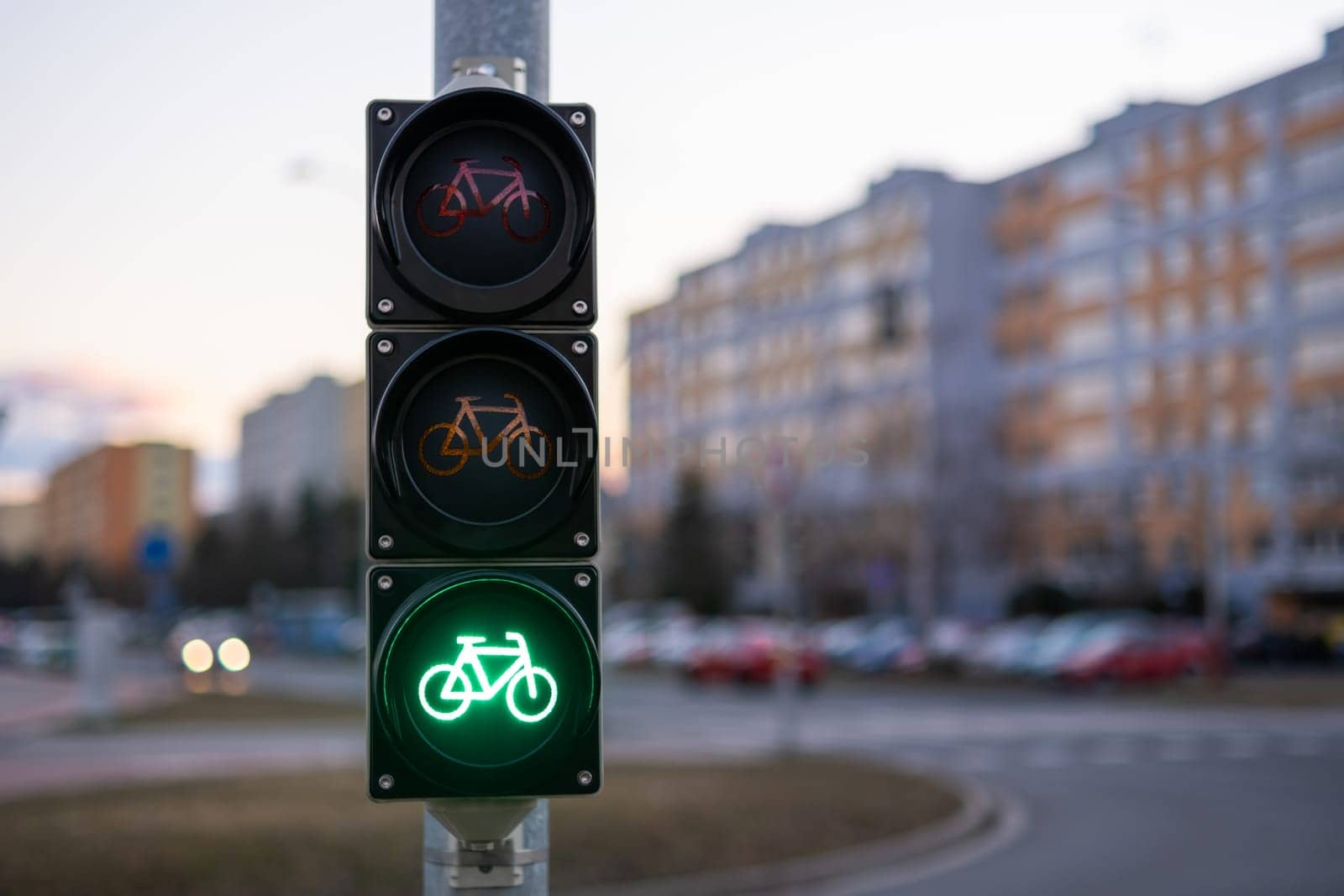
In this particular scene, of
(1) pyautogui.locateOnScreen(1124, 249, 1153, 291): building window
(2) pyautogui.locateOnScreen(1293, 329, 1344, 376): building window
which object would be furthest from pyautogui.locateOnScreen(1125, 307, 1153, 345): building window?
(2) pyautogui.locateOnScreen(1293, 329, 1344, 376): building window

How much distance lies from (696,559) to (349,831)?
68661 millimetres

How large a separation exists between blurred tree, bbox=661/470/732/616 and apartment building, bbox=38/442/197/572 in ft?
107

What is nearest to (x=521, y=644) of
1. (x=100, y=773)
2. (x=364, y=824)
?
(x=364, y=824)

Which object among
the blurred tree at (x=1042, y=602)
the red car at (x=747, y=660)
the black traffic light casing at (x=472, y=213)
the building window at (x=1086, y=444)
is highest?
the building window at (x=1086, y=444)

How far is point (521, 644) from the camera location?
2771 mm

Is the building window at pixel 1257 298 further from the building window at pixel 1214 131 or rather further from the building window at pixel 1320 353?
the building window at pixel 1214 131

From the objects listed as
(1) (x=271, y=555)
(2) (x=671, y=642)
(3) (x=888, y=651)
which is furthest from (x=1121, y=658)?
(1) (x=271, y=555)

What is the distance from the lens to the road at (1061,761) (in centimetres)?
1185

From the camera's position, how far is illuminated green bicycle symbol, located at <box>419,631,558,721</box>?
274 centimetres

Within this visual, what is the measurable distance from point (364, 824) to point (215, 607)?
97048 millimetres

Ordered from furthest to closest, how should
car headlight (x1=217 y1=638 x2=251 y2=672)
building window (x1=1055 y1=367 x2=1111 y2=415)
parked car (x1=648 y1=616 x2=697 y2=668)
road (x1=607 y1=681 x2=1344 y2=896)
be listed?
building window (x1=1055 y1=367 x2=1111 y2=415), parked car (x1=648 y1=616 x2=697 y2=668), car headlight (x1=217 y1=638 x2=251 y2=672), road (x1=607 y1=681 x2=1344 y2=896)

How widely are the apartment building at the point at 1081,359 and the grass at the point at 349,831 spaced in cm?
1924

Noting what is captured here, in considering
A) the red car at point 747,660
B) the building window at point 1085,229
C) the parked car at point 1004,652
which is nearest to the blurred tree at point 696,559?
the building window at point 1085,229

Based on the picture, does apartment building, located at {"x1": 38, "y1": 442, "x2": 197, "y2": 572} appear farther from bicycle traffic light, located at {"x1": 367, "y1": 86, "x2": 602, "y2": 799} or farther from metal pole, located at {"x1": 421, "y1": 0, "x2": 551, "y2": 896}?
bicycle traffic light, located at {"x1": 367, "y1": 86, "x2": 602, "y2": 799}
